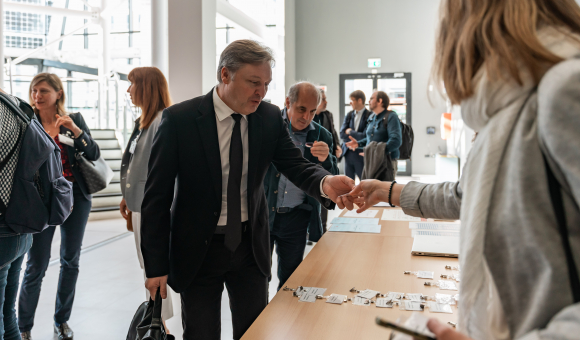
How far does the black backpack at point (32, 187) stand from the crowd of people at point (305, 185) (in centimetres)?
6

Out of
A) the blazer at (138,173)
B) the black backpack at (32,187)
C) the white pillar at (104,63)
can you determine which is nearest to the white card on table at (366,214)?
the blazer at (138,173)

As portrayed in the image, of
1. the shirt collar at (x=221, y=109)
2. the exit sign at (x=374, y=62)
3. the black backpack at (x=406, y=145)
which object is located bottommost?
the black backpack at (x=406, y=145)

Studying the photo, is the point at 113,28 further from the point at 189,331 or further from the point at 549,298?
the point at 549,298

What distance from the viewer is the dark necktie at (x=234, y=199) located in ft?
5.48

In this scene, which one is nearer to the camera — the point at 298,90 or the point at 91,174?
the point at 298,90

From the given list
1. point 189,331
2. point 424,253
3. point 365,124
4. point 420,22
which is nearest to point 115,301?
point 189,331

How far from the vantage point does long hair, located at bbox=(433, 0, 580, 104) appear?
67 cm

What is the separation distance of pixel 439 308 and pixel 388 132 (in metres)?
4.10

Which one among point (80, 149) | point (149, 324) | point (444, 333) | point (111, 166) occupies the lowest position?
point (149, 324)

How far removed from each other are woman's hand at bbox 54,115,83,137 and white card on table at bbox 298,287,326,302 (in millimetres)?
2207

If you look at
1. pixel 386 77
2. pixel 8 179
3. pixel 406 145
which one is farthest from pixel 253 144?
pixel 386 77

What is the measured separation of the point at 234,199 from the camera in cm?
167

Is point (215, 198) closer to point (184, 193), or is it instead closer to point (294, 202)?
point (184, 193)

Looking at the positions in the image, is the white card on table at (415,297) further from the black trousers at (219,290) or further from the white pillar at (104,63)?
the white pillar at (104,63)
